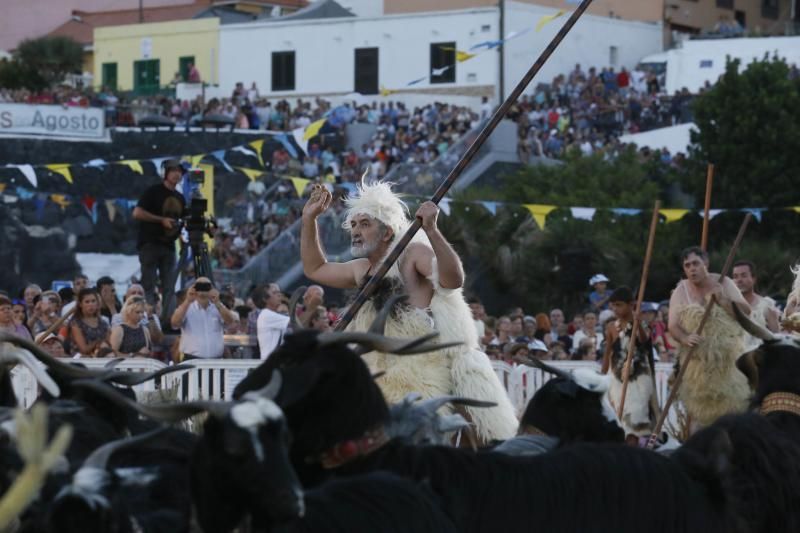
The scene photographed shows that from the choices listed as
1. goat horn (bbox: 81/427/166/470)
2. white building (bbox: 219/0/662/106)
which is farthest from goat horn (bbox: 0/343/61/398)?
white building (bbox: 219/0/662/106)

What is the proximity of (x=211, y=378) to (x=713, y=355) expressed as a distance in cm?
376

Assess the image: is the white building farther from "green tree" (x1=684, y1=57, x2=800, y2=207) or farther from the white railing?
the white railing

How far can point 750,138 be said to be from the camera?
118ft

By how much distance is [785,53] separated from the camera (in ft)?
148

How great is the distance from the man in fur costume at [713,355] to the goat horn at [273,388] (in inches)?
233

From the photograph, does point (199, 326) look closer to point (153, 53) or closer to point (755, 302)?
point (755, 302)

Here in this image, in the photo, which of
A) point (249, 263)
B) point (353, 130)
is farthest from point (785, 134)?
point (249, 263)

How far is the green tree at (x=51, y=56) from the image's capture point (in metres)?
53.2

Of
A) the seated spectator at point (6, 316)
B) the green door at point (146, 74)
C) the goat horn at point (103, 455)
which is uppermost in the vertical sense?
the green door at point (146, 74)

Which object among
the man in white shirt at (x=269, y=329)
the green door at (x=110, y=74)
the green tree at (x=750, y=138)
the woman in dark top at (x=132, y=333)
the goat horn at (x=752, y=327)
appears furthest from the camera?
the green door at (x=110, y=74)

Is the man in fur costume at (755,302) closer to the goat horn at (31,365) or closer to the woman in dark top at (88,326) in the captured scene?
the woman in dark top at (88,326)

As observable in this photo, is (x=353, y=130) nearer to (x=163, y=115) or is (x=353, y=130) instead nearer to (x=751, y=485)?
(x=163, y=115)

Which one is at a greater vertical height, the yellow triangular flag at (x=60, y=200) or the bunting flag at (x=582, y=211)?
the bunting flag at (x=582, y=211)

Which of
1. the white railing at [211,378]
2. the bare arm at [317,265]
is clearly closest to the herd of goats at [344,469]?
the bare arm at [317,265]
